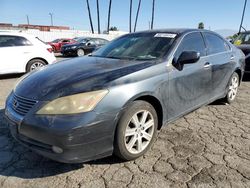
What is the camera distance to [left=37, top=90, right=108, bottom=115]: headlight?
2.49m

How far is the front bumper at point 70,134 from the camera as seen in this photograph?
2.44 m

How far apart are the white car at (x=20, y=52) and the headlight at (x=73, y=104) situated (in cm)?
618

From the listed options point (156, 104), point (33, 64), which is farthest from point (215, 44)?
point (33, 64)

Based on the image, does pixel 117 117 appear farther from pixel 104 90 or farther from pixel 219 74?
pixel 219 74

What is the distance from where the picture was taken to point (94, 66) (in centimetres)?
331

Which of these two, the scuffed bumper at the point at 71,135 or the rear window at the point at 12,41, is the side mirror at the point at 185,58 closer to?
the scuffed bumper at the point at 71,135

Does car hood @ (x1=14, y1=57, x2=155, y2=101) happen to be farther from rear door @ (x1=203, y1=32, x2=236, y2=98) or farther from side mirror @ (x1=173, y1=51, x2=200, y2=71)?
rear door @ (x1=203, y1=32, x2=236, y2=98)

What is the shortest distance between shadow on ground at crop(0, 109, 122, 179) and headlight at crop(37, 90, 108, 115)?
29.7 inches

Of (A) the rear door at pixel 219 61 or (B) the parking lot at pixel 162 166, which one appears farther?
(A) the rear door at pixel 219 61

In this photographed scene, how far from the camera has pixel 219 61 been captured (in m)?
4.46

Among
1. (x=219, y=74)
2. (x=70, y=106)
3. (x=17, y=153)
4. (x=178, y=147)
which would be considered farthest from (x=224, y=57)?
(x=17, y=153)

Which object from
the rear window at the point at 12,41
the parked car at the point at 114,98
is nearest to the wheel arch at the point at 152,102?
the parked car at the point at 114,98

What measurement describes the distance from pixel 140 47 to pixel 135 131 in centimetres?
145

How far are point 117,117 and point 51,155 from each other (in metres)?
0.75
